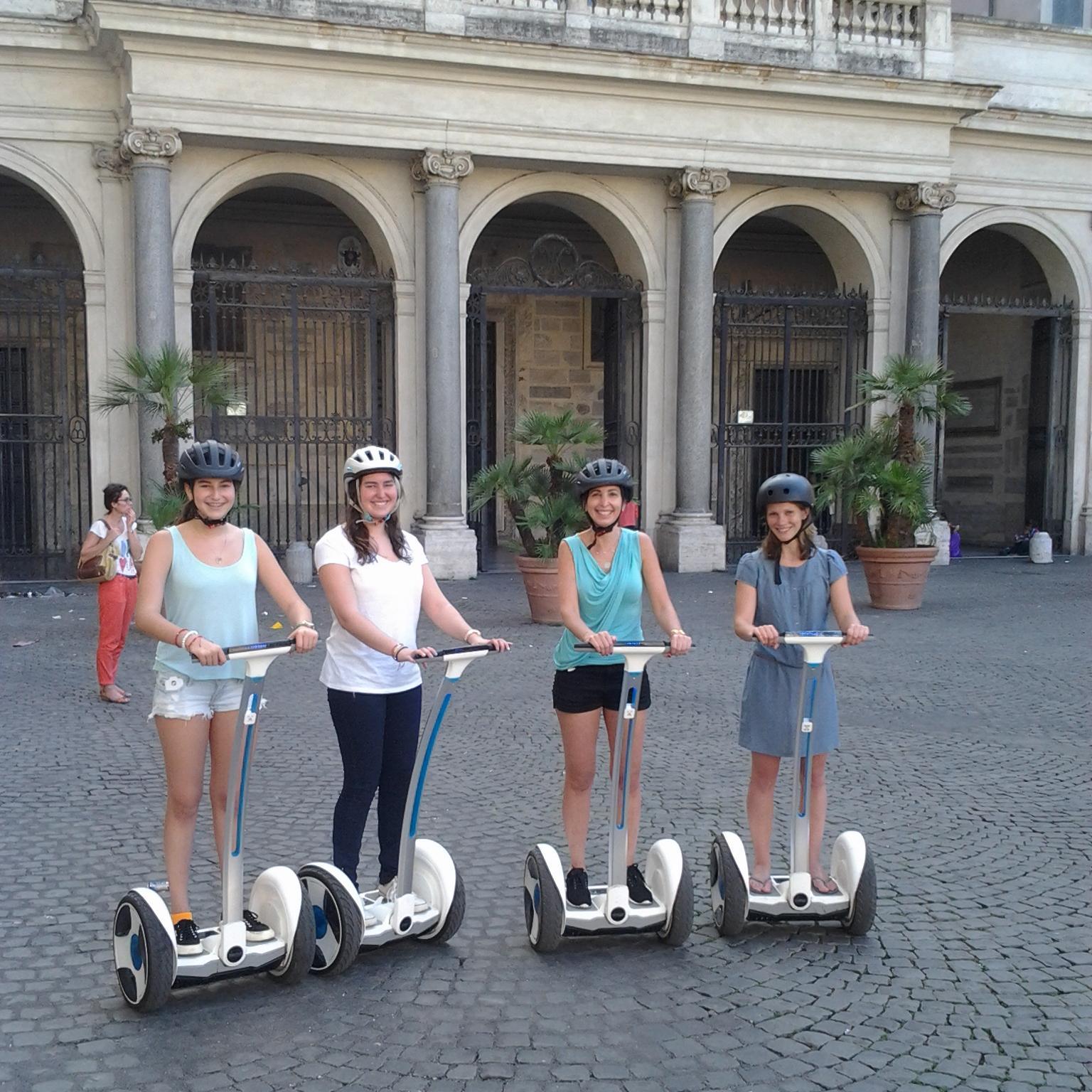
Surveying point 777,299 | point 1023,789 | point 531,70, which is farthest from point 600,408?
point 1023,789

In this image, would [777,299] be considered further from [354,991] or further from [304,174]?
[354,991]

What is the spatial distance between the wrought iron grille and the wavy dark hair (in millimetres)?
11054

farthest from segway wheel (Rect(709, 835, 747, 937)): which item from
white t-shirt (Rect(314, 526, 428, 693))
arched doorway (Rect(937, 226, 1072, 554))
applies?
→ arched doorway (Rect(937, 226, 1072, 554))

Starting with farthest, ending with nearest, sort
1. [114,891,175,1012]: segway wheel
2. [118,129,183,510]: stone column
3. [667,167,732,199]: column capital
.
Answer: [667,167,732,199]: column capital → [118,129,183,510]: stone column → [114,891,175,1012]: segway wheel

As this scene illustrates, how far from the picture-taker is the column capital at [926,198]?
1605cm

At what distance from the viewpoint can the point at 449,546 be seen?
14.4m

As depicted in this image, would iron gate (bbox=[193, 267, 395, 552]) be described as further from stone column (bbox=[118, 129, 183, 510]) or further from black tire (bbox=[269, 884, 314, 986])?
black tire (bbox=[269, 884, 314, 986])

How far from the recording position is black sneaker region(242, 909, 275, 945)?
3.58 meters

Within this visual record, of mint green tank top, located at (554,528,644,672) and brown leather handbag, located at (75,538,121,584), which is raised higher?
mint green tank top, located at (554,528,644,672)

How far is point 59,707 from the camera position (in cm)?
757

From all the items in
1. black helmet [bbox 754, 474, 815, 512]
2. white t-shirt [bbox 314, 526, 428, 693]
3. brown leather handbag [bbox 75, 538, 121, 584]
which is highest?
black helmet [bbox 754, 474, 815, 512]

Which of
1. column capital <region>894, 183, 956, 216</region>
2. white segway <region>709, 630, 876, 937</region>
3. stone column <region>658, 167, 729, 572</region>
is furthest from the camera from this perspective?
column capital <region>894, 183, 956, 216</region>

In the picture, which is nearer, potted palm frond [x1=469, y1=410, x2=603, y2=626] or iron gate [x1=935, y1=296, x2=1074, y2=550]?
potted palm frond [x1=469, y1=410, x2=603, y2=626]

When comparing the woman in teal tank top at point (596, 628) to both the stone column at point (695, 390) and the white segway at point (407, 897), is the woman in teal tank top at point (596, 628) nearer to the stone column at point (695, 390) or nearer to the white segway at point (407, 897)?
the white segway at point (407, 897)
